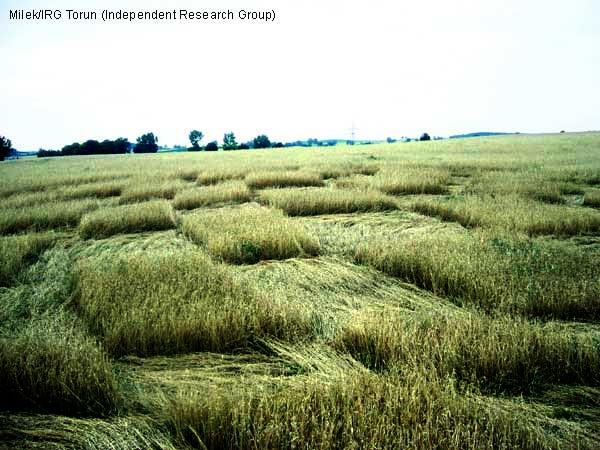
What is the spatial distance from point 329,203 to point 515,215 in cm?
445

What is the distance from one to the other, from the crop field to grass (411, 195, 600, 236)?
2.6 inches

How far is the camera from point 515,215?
321 inches

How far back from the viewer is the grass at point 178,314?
3.63 m

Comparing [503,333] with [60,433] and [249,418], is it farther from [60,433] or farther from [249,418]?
[60,433]

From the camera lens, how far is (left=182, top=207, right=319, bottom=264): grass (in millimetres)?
6406

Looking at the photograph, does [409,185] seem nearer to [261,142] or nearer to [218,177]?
[218,177]

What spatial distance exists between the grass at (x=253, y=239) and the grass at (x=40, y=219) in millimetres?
3919

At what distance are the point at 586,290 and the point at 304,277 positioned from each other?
11.0 feet

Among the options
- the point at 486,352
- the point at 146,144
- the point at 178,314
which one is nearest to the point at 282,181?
the point at 178,314

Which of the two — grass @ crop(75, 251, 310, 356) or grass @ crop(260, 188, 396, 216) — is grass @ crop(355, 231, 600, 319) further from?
grass @ crop(260, 188, 396, 216)

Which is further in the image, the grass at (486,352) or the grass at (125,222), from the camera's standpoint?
the grass at (125,222)

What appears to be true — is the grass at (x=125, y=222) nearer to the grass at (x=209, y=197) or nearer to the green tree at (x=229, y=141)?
the grass at (x=209, y=197)

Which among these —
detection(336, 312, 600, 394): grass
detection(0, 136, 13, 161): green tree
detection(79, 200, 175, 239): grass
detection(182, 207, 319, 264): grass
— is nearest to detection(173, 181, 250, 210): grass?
detection(79, 200, 175, 239): grass

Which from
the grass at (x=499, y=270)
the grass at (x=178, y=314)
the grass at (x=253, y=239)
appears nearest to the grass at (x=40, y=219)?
the grass at (x=253, y=239)
